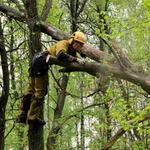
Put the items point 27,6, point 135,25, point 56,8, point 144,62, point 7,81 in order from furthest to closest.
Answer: point 144,62 < point 56,8 < point 7,81 < point 135,25 < point 27,6

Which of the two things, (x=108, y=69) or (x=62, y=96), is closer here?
(x=108, y=69)

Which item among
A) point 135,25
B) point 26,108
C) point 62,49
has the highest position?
point 135,25

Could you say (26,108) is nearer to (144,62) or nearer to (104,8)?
(144,62)

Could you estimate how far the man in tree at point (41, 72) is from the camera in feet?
17.7

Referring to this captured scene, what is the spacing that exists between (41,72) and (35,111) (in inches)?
33.3

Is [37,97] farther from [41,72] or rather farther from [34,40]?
[34,40]

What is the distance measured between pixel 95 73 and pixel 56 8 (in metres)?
4.88

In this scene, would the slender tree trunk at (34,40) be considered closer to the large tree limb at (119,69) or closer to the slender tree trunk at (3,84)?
the large tree limb at (119,69)

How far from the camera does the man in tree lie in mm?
5402

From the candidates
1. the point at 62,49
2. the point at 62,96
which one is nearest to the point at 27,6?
the point at 62,49

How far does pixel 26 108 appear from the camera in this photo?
644 centimetres

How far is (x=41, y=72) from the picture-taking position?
584cm

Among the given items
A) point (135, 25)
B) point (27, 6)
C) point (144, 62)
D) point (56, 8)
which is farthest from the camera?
point (144, 62)

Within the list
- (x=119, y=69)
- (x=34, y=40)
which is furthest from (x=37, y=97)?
(x=119, y=69)
